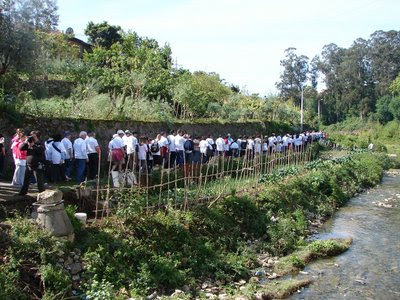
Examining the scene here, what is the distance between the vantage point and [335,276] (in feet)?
40.5

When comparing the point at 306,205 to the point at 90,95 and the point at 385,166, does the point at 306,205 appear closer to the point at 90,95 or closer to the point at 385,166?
the point at 90,95

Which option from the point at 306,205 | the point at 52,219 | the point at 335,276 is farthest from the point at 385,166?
the point at 52,219

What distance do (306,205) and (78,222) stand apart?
1136 cm

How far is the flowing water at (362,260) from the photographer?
1134 centimetres

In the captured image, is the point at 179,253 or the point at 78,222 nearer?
the point at 78,222

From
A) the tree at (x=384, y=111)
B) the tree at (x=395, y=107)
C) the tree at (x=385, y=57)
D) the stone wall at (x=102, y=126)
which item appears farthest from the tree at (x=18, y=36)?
the tree at (x=385, y=57)

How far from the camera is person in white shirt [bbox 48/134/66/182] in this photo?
1495 cm

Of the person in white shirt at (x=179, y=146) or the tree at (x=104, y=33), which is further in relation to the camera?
the tree at (x=104, y=33)

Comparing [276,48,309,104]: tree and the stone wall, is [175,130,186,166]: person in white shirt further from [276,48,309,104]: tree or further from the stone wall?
[276,48,309,104]: tree

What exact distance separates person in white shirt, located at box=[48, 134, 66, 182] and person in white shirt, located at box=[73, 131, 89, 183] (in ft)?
1.45

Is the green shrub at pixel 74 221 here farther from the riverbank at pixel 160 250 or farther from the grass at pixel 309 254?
the grass at pixel 309 254

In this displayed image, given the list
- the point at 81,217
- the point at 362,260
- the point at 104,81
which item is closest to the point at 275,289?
the point at 362,260

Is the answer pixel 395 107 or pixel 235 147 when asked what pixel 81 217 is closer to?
pixel 235 147

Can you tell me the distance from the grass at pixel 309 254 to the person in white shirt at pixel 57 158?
770cm
